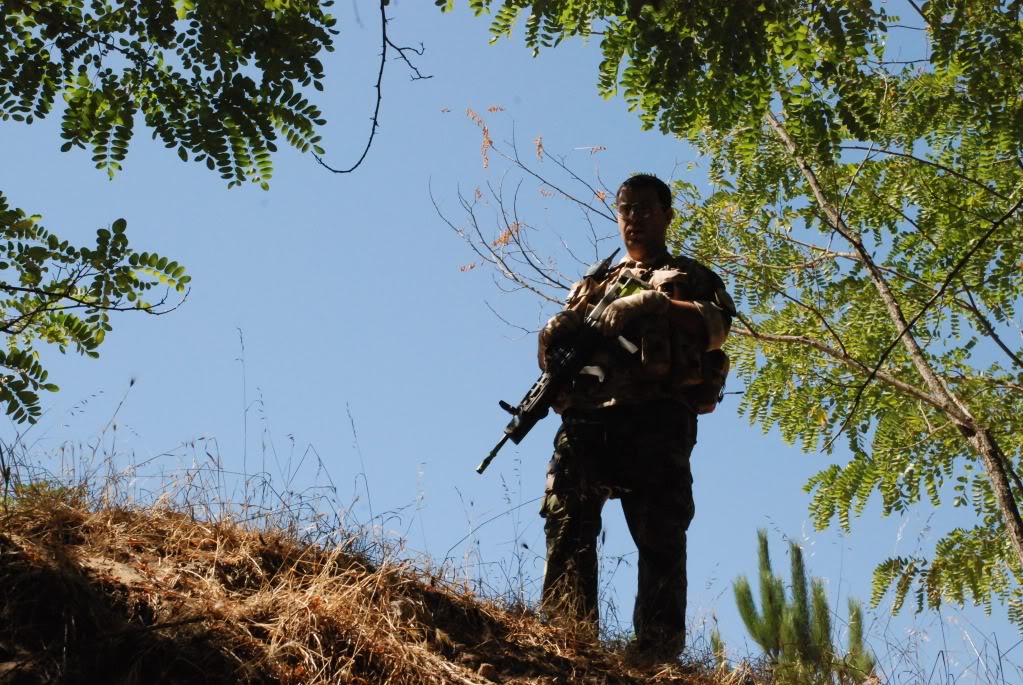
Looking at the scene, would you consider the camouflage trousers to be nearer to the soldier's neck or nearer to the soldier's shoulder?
the soldier's shoulder

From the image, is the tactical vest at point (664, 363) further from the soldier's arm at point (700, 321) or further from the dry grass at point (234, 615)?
the dry grass at point (234, 615)

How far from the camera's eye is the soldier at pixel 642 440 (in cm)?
434

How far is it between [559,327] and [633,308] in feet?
1.37

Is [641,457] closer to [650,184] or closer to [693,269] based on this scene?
[693,269]

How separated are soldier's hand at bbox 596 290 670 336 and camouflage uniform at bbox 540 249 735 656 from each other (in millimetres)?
62

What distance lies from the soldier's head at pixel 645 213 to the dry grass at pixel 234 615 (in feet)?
5.59

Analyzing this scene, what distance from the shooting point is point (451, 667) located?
3541 mm

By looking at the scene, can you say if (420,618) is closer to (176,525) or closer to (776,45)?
(176,525)

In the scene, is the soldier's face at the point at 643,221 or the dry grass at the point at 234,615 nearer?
the dry grass at the point at 234,615

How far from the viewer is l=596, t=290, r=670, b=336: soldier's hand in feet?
14.3

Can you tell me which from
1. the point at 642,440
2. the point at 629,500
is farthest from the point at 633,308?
the point at 629,500

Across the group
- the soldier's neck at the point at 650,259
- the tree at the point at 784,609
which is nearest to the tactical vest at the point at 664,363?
the soldier's neck at the point at 650,259

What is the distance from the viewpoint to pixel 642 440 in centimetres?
445

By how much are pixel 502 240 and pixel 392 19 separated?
5211 mm
